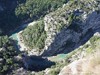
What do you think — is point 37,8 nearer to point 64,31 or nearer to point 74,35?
point 64,31

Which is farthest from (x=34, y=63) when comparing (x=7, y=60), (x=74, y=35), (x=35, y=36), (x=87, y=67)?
(x=87, y=67)

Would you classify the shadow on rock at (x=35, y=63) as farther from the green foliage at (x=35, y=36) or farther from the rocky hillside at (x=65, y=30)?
the green foliage at (x=35, y=36)

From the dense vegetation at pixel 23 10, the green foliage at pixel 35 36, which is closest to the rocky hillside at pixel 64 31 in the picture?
the green foliage at pixel 35 36

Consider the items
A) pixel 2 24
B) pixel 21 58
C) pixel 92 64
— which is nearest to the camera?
pixel 92 64

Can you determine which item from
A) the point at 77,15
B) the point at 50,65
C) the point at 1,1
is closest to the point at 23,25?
the point at 1,1

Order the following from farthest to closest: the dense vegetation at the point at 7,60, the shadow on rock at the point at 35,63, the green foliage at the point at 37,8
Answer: the green foliage at the point at 37,8
the shadow on rock at the point at 35,63
the dense vegetation at the point at 7,60

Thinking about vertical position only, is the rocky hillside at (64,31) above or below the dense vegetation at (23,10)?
below

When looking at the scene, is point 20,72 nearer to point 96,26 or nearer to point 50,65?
point 50,65
